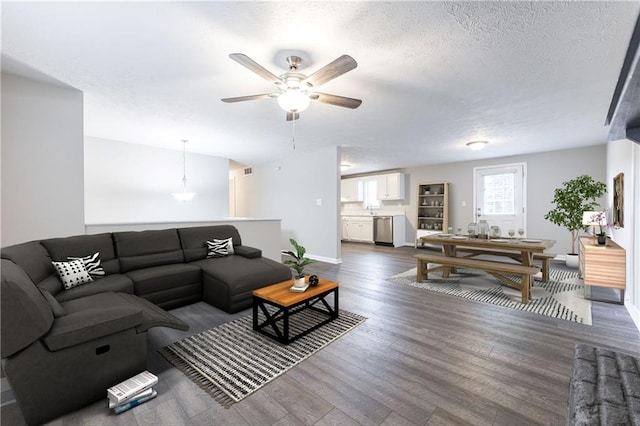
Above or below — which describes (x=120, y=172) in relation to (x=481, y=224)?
above

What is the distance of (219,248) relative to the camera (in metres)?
3.88

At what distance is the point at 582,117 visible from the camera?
363 centimetres

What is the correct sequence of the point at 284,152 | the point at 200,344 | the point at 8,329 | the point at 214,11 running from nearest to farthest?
the point at 8,329, the point at 214,11, the point at 200,344, the point at 284,152

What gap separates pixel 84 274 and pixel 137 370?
4.95ft

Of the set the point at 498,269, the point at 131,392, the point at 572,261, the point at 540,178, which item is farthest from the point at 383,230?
the point at 131,392

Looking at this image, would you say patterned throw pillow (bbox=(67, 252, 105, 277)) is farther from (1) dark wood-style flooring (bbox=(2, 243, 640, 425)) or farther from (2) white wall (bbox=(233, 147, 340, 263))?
(2) white wall (bbox=(233, 147, 340, 263))

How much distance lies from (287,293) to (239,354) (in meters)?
0.62

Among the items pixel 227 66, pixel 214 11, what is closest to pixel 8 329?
pixel 214 11

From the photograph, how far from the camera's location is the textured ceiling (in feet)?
5.68

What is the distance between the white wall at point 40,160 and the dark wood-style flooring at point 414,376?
1761 millimetres

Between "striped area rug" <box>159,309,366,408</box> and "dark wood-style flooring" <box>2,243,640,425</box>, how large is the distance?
69 mm

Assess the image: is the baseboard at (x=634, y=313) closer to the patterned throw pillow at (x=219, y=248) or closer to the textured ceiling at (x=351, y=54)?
the textured ceiling at (x=351, y=54)

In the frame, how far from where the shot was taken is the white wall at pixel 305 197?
5.48 meters

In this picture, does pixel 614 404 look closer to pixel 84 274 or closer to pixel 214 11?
pixel 214 11
